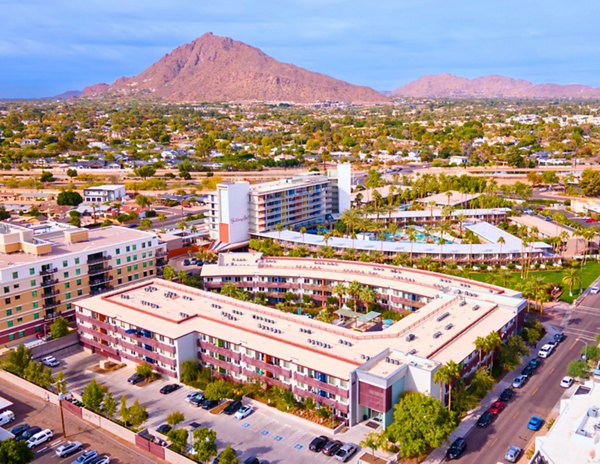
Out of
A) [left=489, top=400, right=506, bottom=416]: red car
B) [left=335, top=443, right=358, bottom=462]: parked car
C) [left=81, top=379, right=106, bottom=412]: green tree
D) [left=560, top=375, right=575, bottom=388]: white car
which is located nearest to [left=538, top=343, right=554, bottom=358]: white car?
[left=560, top=375, right=575, bottom=388]: white car

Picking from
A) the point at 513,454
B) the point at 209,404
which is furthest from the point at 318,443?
the point at 513,454

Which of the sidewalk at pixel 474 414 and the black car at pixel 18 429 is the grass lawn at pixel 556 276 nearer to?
the sidewalk at pixel 474 414

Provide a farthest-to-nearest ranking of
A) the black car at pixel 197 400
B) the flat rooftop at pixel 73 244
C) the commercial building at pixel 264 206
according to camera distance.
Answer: the commercial building at pixel 264 206
the flat rooftop at pixel 73 244
the black car at pixel 197 400

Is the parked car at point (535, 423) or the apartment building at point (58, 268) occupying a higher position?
the apartment building at point (58, 268)

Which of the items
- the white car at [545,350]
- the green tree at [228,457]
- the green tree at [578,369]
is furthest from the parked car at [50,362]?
the green tree at [578,369]

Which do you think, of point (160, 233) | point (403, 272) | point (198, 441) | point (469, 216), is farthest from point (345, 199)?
point (198, 441)

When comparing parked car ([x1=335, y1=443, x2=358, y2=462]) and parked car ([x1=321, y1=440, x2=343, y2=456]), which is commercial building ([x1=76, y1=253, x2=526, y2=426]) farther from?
parked car ([x1=335, y1=443, x2=358, y2=462])

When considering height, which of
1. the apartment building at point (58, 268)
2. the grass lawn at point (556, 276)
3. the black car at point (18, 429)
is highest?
the apartment building at point (58, 268)
